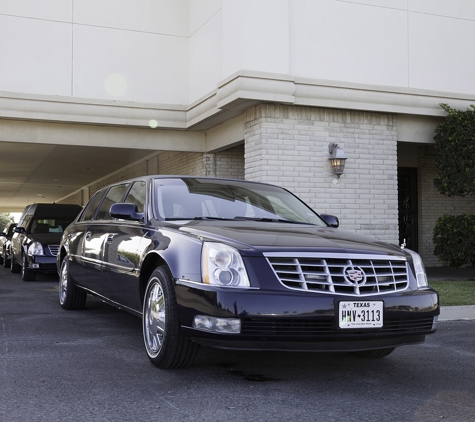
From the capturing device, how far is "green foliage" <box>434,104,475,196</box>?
40.7 feet

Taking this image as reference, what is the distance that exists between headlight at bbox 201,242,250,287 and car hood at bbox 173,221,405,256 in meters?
0.07

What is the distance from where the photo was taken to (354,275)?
14.5 feet

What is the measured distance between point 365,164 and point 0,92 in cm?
743

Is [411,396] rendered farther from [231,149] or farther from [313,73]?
[231,149]

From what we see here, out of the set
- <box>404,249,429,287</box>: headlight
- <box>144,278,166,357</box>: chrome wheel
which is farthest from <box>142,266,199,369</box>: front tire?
<box>404,249,429,287</box>: headlight

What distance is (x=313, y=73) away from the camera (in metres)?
12.3

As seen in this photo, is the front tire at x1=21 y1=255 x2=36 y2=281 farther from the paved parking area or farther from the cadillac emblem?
the cadillac emblem

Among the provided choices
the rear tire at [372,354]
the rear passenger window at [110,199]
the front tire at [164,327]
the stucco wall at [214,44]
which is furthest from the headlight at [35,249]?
the rear tire at [372,354]

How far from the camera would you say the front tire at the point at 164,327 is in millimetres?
4609

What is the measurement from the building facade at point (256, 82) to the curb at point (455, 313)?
4386 mm

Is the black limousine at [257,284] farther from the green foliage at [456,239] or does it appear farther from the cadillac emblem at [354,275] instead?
the green foliage at [456,239]

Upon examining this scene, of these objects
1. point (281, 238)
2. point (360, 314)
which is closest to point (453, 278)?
point (281, 238)

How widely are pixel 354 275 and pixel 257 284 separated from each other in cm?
69

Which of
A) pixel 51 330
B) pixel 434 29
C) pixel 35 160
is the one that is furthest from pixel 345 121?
pixel 35 160
